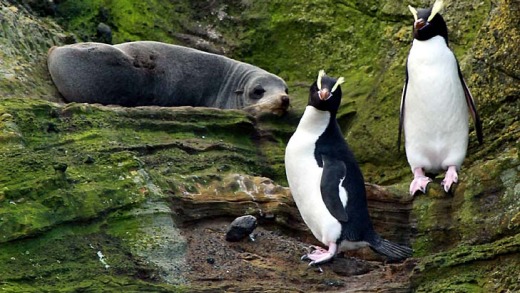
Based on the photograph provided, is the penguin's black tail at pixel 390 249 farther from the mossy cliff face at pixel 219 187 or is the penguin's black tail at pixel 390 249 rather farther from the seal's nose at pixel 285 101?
the seal's nose at pixel 285 101

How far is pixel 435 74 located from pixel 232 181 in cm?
151

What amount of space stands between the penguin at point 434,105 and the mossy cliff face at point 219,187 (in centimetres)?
20

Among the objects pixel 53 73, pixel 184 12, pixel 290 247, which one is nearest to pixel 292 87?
pixel 184 12

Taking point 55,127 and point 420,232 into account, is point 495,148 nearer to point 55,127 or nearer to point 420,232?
point 420,232

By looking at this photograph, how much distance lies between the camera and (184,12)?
1181 centimetres

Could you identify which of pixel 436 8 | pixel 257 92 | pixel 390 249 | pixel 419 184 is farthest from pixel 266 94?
pixel 390 249

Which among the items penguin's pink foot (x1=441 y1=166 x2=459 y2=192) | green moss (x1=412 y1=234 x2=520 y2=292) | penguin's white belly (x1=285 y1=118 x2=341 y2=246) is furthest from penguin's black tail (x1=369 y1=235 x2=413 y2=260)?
penguin's pink foot (x1=441 y1=166 x2=459 y2=192)

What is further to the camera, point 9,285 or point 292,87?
point 292,87

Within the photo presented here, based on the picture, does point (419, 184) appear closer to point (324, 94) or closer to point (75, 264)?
point (324, 94)

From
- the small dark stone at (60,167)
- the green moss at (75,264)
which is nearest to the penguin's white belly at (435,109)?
the green moss at (75,264)

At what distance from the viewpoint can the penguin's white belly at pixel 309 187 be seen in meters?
7.16

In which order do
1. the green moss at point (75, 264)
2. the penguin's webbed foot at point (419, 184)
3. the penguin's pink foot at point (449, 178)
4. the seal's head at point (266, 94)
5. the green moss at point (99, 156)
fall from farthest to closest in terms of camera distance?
the seal's head at point (266, 94) < the penguin's webbed foot at point (419, 184) < the penguin's pink foot at point (449, 178) < the green moss at point (99, 156) < the green moss at point (75, 264)

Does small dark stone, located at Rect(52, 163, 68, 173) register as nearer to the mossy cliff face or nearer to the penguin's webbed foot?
the mossy cliff face

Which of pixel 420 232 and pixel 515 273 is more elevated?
pixel 515 273
